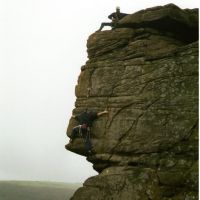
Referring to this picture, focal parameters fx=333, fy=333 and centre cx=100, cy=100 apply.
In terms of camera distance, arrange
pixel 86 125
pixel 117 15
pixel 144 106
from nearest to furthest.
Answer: pixel 144 106
pixel 86 125
pixel 117 15

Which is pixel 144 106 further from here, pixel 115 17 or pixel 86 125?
pixel 115 17

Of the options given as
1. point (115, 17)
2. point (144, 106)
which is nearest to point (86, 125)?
point (144, 106)

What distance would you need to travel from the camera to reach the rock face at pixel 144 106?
21.9 metres

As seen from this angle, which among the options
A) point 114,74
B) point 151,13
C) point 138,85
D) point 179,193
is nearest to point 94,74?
point 114,74

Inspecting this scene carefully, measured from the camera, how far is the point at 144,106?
24078mm

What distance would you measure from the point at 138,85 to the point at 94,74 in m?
4.19

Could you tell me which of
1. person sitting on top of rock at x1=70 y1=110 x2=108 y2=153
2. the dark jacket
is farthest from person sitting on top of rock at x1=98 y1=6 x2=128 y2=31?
person sitting on top of rock at x1=70 y1=110 x2=108 y2=153

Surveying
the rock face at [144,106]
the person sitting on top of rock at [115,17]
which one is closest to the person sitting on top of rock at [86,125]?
the rock face at [144,106]

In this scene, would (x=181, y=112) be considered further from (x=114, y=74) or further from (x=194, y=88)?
(x=114, y=74)

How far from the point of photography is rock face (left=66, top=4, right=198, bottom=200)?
21.9m

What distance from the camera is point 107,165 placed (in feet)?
80.8

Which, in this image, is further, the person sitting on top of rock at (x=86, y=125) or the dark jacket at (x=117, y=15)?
the dark jacket at (x=117, y=15)

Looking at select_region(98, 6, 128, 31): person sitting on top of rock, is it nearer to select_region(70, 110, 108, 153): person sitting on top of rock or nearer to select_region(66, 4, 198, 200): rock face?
select_region(66, 4, 198, 200): rock face

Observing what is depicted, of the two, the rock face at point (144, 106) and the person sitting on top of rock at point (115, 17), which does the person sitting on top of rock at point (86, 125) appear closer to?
the rock face at point (144, 106)
